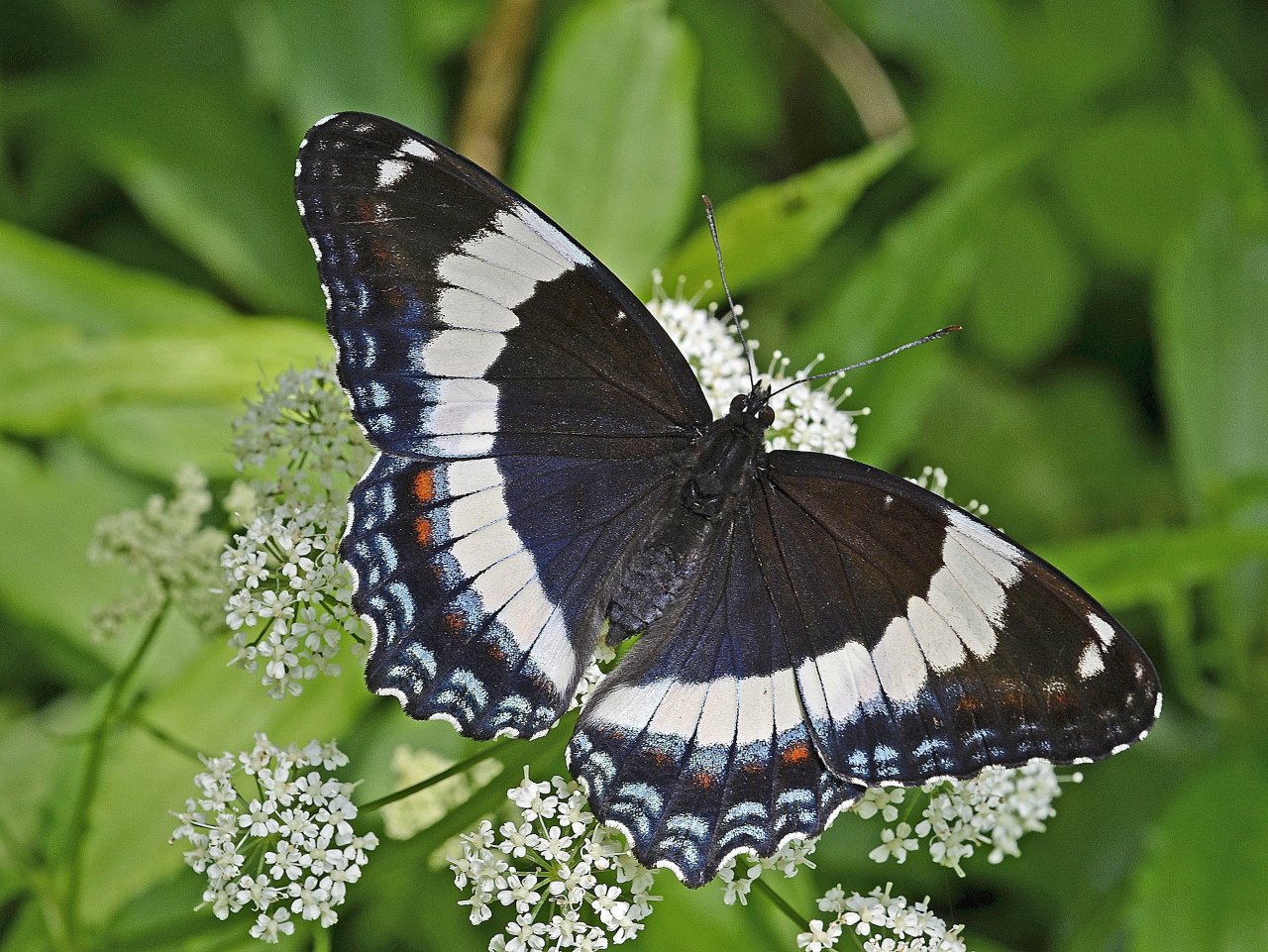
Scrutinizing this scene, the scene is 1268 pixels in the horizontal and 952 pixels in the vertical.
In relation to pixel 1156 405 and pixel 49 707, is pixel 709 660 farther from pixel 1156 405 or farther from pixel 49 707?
pixel 1156 405

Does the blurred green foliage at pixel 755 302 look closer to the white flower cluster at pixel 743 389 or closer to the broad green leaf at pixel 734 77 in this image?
the broad green leaf at pixel 734 77

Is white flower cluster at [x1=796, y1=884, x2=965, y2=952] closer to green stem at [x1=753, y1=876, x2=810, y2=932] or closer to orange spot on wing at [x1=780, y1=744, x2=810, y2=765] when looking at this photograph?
green stem at [x1=753, y1=876, x2=810, y2=932]

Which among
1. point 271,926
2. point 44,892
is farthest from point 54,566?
point 271,926

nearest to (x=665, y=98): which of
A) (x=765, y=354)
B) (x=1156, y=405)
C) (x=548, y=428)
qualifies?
(x=765, y=354)

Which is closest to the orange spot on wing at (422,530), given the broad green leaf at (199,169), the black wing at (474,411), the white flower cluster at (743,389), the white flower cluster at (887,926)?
the black wing at (474,411)

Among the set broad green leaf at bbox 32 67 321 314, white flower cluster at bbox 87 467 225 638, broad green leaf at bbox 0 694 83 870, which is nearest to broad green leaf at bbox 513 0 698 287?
broad green leaf at bbox 32 67 321 314
